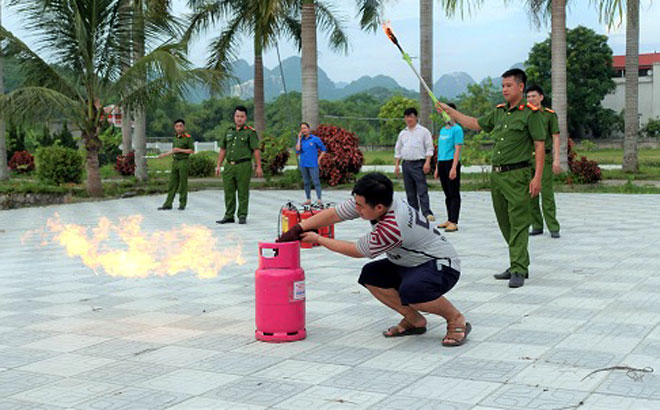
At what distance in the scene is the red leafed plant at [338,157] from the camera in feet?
71.9

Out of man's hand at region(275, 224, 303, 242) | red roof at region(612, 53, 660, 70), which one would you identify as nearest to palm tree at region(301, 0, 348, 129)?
man's hand at region(275, 224, 303, 242)

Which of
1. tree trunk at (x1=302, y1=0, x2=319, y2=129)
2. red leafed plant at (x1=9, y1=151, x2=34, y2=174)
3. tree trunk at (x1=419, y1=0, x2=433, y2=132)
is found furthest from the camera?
red leafed plant at (x1=9, y1=151, x2=34, y2=174)

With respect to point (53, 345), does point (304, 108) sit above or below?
above

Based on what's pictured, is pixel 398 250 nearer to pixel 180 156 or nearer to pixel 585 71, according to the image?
pixel 180 156

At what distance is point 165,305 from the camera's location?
6.64 meters

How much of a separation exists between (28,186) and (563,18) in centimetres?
1481

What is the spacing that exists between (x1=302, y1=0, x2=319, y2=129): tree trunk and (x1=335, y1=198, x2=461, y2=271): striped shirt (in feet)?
53.2

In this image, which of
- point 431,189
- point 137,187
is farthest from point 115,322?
point 137,187

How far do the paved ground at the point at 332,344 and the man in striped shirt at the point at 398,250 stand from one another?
235 millimetres

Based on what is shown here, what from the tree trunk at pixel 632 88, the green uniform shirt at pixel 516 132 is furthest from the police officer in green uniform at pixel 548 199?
the tree trunk at pixel 632 88

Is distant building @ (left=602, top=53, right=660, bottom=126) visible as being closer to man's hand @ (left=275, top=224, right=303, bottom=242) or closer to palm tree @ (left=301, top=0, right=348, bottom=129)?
palm tree @ (left=301, top=0, right=348, bottom=129)

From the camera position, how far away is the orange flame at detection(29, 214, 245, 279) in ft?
28.4

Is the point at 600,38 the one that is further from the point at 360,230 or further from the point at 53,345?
the point at 53,345

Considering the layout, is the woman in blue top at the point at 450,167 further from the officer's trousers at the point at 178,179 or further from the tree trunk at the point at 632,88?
the tree trunk at the point at 632,88
